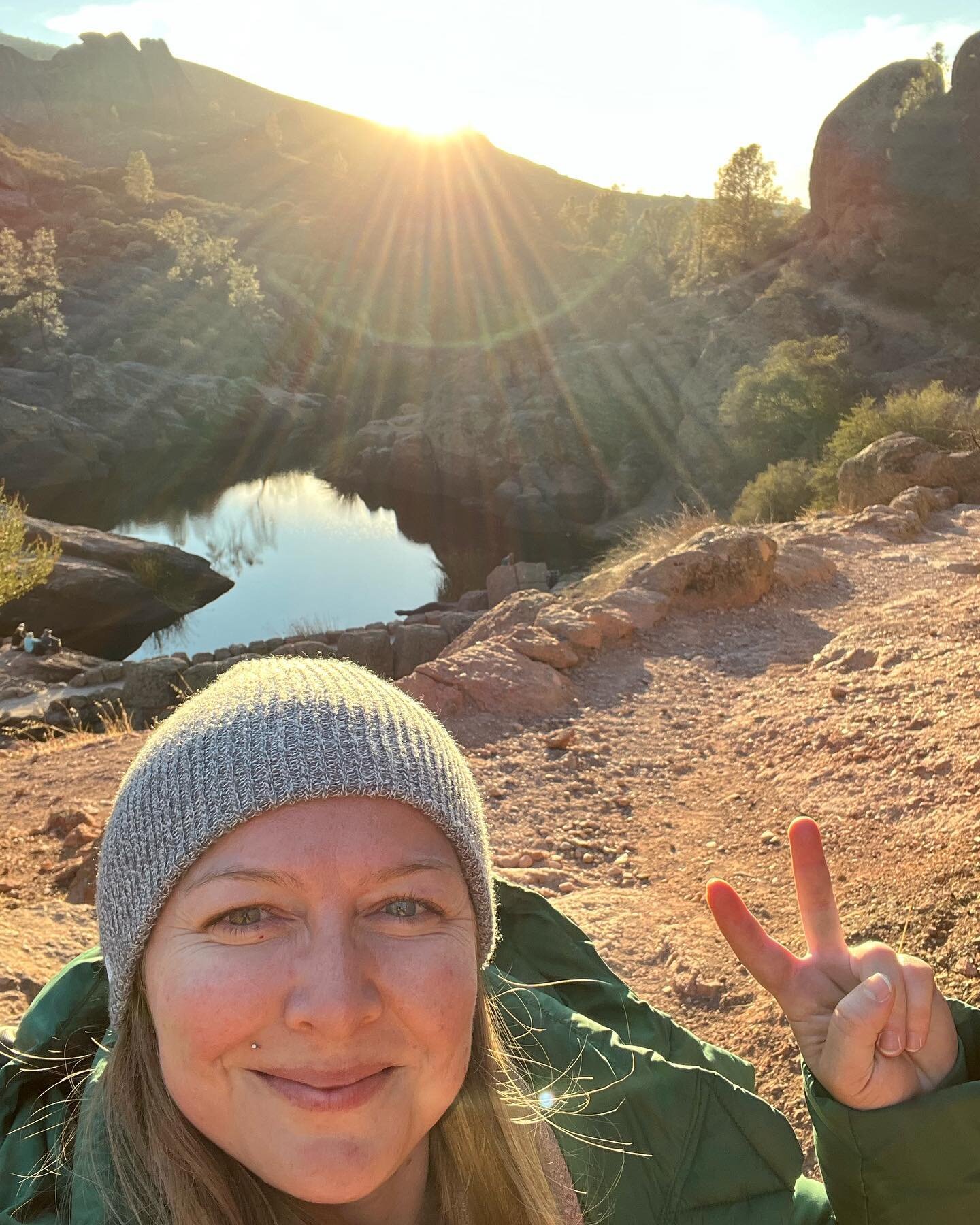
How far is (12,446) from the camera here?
104ft

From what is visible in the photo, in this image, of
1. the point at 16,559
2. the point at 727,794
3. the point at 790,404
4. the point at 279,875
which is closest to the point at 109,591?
the point at 16,559

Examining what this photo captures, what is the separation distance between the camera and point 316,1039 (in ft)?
3.51

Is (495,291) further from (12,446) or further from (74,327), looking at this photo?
(12,446)

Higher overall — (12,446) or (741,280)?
(741,280)

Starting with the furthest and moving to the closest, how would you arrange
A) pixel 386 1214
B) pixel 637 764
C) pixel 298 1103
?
pixel 637 764 < pixel 386 1214 < pixel 298 1103

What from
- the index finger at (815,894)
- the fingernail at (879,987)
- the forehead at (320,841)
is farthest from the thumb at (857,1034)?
the forehead at (320,841)

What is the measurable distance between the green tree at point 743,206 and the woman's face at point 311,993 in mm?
37483

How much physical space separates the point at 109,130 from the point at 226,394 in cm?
7258

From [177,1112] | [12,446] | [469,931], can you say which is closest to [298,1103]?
[177,1112]

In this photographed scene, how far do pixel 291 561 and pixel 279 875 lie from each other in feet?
83.2

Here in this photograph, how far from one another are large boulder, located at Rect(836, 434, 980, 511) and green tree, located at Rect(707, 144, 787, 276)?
24813 mm

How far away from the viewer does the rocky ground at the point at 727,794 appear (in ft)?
10.3

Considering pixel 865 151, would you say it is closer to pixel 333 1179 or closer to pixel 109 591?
pixel 109 591

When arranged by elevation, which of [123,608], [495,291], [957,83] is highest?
[957,83]
